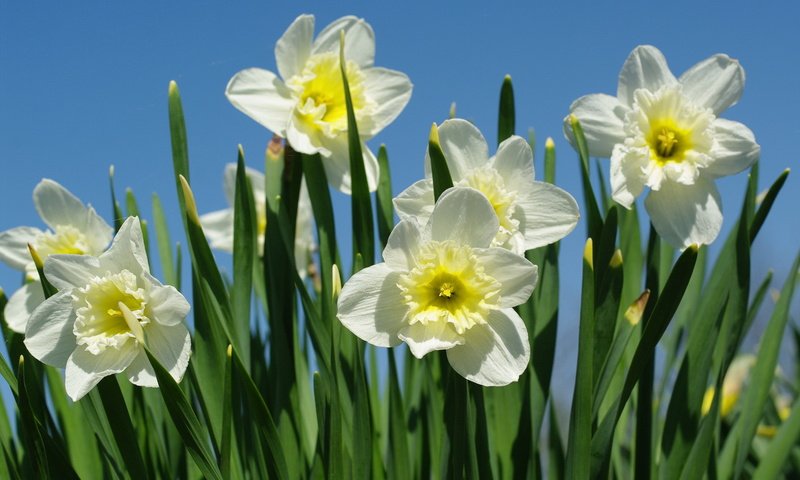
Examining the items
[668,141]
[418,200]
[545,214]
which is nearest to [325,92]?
[418,200]

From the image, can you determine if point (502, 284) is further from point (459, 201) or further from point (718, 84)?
point (718, 84)

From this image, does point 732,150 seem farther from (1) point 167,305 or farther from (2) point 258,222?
(2) point 258,222

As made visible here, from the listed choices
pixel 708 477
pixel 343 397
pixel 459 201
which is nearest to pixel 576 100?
pixel 459 201

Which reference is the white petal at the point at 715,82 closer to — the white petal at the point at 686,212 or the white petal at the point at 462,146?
the white petal at the point at 686,212

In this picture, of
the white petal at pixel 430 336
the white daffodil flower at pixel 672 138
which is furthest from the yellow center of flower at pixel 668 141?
the white petal at pixel 430 336

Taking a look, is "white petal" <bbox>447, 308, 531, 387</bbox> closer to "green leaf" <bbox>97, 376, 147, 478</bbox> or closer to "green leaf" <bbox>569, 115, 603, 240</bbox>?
"green leaf" <bbox>569, 115, 603, 240</bbox>

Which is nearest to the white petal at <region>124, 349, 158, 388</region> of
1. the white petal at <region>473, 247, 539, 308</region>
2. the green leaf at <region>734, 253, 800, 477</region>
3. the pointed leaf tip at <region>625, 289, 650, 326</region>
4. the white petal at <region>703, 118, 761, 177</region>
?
the white petal at <region>473, 247, 539, 308</region>
